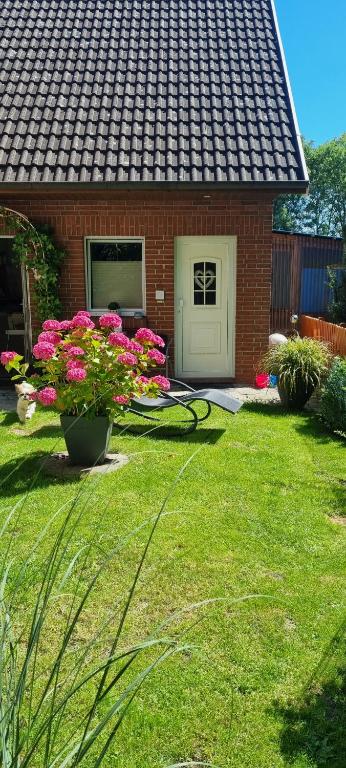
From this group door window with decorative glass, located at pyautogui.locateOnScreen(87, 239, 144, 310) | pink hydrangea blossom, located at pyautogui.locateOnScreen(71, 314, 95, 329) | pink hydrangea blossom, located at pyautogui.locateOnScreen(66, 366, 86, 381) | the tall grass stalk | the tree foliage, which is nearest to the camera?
the tall grass stalk

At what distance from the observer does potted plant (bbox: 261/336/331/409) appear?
7246 mm

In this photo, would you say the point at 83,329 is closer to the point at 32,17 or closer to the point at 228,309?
the point at 228,309

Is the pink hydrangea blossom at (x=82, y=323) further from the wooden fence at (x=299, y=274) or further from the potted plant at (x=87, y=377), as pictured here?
the wooden fence at (x=299, y=274)

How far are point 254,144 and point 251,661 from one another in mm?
7661

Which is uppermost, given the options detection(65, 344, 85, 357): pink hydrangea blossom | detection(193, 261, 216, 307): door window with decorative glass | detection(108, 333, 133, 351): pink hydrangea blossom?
detection(193, 261, 216, 307): door window with decorative glass

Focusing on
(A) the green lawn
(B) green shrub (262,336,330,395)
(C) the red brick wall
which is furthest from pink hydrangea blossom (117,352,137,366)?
(C) the red brick wall

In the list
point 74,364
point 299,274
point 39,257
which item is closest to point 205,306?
point 39,257

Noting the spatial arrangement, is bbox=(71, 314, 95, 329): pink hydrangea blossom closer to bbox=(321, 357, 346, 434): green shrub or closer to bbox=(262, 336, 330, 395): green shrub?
bbox=(321, 357, 346, 434): green shrub

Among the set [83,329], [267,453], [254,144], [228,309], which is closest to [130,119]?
[254,144]

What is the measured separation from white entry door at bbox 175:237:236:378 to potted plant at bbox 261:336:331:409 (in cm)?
155

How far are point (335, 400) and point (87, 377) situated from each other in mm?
2970

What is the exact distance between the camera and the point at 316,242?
15.5 m

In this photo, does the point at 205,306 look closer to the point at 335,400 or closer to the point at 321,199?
the point at 335,400

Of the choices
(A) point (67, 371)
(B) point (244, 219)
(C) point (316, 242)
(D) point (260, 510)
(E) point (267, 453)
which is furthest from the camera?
(C) point (316, 242)
